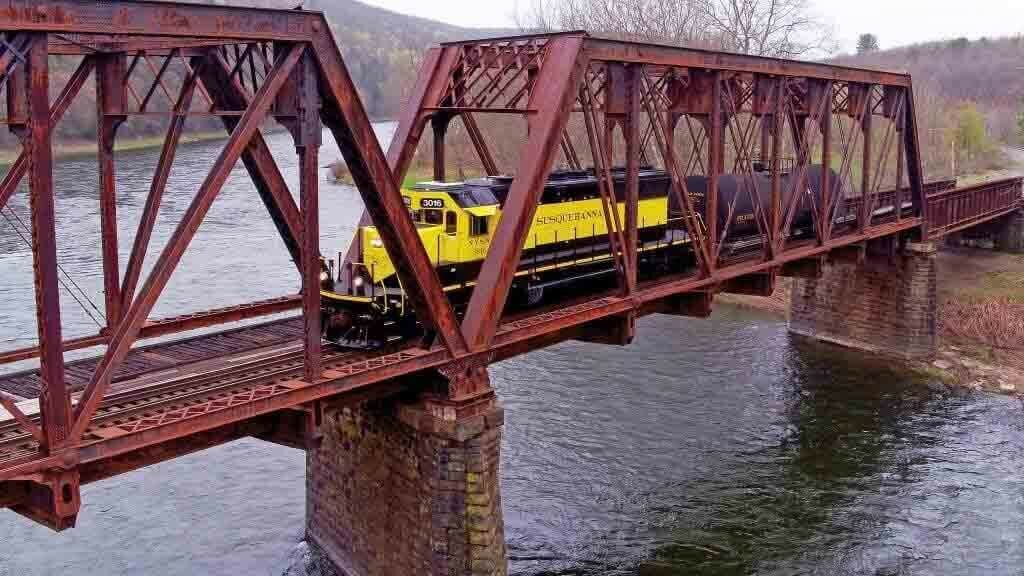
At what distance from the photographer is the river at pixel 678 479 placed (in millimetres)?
19828

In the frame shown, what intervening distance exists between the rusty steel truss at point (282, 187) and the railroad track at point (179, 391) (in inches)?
2.5

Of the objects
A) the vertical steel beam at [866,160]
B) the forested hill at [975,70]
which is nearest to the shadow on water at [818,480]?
the vertical steel beam at [866,160]

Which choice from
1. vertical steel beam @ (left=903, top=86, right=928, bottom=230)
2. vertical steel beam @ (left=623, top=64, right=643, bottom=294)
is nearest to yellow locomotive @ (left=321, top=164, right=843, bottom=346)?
vertical steel beam @ (left=623, top=64, right=643, bottom=294)

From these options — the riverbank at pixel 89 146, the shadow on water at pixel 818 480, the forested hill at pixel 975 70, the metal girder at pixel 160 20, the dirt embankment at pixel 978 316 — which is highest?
the forested hill at pixel 975 70

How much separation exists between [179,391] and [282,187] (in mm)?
3507

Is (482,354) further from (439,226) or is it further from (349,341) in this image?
(439,226)

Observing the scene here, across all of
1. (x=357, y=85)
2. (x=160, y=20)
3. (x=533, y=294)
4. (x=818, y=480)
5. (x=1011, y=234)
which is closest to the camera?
(x=160, y=20)

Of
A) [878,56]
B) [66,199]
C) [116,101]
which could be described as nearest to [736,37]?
[66,199]

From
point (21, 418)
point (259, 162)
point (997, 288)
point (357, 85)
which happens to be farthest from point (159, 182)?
point (357, 85)

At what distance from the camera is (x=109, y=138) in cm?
1366

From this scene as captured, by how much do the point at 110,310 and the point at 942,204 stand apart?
1200 inches

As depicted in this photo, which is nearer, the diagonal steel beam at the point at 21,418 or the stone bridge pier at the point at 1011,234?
the diagonal steel beam at the point at 21,418

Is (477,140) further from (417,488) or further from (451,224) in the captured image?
(417,488)

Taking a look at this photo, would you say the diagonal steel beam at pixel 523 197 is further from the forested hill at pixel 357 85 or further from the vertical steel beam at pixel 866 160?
the vertical steel beam at pixel 866 160
